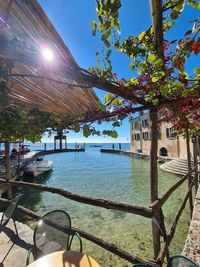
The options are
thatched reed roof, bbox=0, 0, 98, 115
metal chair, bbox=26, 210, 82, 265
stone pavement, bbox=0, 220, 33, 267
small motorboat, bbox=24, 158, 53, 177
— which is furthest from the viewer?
small motorboat, bbox=24, 158, 53, 177

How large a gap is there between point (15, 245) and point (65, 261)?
2.21m

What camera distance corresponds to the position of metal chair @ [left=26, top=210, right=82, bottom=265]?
2.54m

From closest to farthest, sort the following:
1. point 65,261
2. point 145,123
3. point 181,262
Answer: point 181,262 < point 65,261 < point 145,123

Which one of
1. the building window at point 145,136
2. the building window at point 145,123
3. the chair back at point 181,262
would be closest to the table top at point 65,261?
the chair back at point 181,262

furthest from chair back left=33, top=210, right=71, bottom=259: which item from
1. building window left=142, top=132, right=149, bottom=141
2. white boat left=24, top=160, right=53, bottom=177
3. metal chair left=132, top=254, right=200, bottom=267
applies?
building window left=142, top=132, right=149, bottom=141

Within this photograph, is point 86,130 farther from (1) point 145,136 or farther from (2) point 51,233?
(1) point 145,136

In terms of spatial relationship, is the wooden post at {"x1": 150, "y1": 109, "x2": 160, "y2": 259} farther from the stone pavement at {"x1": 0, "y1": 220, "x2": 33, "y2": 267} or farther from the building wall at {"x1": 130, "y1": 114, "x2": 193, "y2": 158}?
the building wall at {"x1": 130, "y1": 114, "x2": 193, "y2": 158}

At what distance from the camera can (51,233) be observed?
8.65 feet

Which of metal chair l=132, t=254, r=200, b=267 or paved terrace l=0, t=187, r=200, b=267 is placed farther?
paved terrace l=0, t=187, r=200, b=267

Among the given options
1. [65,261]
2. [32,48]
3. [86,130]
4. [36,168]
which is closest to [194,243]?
[65,261]

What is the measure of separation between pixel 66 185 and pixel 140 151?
2587 cm

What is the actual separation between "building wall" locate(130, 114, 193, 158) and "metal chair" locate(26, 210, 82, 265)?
48.7 ft

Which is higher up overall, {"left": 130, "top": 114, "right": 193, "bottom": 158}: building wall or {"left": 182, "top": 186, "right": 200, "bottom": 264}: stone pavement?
{"left": 130, "top": 114, "right": 193, "bottom": 158}: building wall

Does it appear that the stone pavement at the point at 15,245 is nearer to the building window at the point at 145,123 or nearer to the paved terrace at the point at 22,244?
the paved terrace at the point at 22,244
